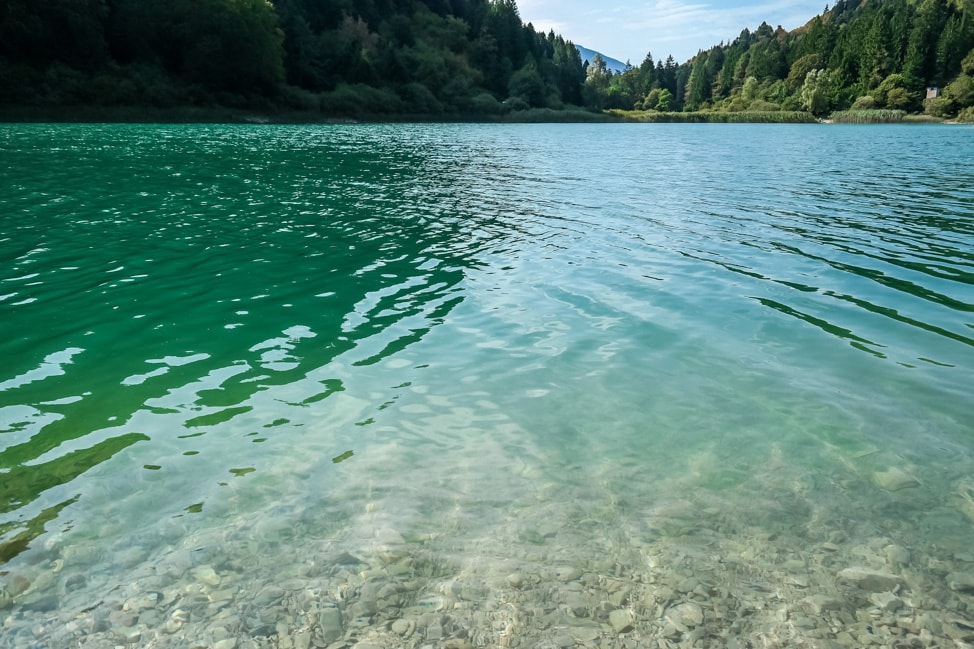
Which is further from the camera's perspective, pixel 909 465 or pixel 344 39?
pixel 344 39

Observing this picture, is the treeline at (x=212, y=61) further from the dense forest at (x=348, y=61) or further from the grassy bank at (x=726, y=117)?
the grassy bank at (x=726, y=117)

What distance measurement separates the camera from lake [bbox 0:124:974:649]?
11.3 ft

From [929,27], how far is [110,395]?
212 m

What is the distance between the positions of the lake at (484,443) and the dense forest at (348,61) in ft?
259

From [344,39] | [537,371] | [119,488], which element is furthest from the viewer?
[344,39]

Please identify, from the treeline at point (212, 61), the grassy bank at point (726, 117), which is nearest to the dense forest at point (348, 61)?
the treeline at point (212, 61)

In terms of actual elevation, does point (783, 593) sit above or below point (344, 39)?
below

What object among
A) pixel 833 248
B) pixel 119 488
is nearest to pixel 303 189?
pixel 833 248

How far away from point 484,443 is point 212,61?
343 feet

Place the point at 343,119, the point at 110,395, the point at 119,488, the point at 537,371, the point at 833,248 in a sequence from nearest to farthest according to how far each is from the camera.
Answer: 1. the point at 119,488
2. the point at 110,395
3. the point at 537,371
4. the point at 833,248
5. the point at 343,119

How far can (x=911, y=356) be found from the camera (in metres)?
7.27

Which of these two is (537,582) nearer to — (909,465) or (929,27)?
(909,465)

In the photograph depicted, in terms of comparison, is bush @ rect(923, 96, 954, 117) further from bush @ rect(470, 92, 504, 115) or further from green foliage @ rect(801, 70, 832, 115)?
bush @ rect(470, 92, 504, 115)

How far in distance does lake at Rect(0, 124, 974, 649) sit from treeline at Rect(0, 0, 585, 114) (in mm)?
79261
